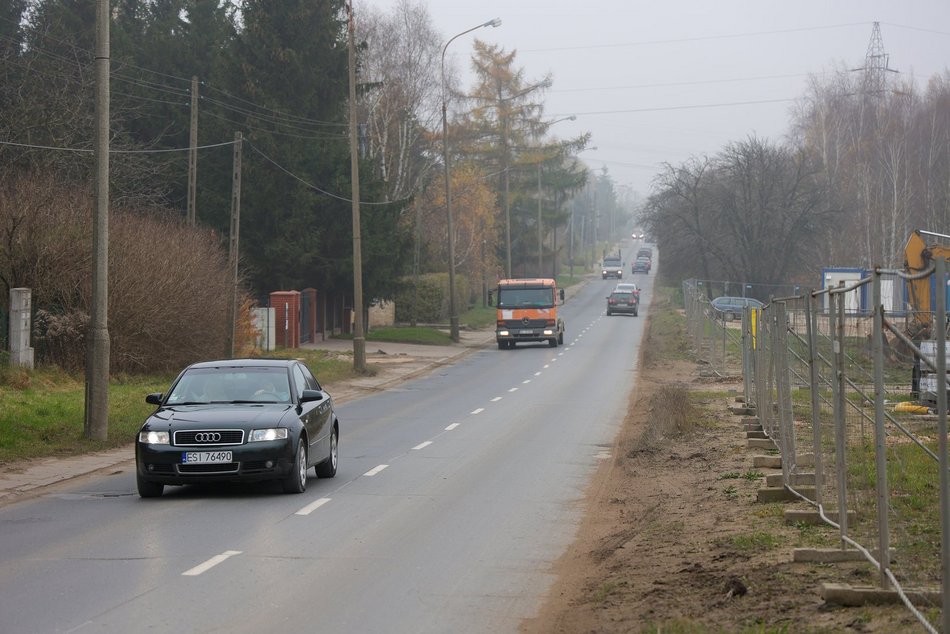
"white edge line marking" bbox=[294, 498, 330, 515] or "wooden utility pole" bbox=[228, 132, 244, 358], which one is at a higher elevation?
"wooden utility pole" bbox=[228, 132, 244, 358]

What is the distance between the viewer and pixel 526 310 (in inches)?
2068

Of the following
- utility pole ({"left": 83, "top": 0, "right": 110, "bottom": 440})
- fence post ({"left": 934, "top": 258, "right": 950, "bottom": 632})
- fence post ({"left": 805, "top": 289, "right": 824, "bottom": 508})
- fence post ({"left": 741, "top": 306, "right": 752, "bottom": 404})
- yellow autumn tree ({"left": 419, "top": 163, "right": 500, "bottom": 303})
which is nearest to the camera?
fence post ({"left": 934, "top": 258, "right": 950, "bottom": 632})

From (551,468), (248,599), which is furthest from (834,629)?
(551,468)

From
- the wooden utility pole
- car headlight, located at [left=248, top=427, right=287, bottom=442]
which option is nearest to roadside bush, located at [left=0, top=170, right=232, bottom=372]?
the wooden utility pole

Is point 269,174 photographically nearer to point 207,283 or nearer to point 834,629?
point 207,283

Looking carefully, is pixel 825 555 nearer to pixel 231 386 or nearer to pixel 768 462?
pixel 768 462

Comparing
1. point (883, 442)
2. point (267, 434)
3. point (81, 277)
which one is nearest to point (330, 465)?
point (267, 434)

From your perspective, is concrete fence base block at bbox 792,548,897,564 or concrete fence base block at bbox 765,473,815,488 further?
concrete fence base block at bbox 765,473,815,488

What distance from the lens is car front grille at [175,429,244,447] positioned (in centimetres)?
1280

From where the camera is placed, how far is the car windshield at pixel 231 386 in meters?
14.0

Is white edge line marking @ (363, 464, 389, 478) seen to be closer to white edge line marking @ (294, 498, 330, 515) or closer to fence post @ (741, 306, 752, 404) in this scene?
white edge line marking @ (294, 498, 330, 515)

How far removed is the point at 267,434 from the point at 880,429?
744 cm

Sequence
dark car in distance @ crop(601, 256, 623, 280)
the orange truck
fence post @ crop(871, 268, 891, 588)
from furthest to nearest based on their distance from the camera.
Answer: dark car in distance @ crop(601, 256, 623, 280) < the orange truck < fence post @ crop(871, 268, 891, 588)

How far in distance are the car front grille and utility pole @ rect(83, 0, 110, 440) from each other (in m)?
5.97
